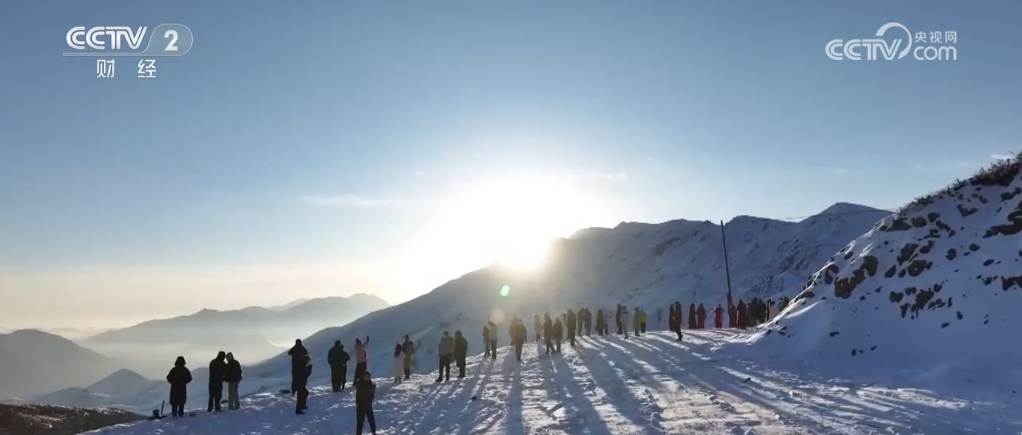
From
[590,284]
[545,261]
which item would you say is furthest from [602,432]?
[545,261]

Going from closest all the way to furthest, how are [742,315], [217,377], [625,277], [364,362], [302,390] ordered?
[302,390] → [217,377] → [364,362] → [742,315] → [625,277]

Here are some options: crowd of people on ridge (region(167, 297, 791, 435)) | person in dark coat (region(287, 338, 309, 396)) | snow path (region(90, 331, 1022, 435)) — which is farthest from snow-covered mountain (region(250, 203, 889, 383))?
person in dark coat (region(287, 338, 309, 396))

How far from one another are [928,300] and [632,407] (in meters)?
11.2

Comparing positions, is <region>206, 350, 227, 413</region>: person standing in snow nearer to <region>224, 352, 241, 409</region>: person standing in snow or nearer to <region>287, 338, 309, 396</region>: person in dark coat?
<region>224, 352, 241, 409</region>: person standing in snow

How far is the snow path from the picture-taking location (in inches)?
469

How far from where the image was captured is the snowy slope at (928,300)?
16641 mm

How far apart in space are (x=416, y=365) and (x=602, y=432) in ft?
212

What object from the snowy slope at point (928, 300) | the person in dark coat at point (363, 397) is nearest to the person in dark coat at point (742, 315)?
the snowy slope at point (928, 300)

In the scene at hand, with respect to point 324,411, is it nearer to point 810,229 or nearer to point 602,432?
point 602,432

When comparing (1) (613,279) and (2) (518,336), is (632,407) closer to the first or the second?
(2) (518,336)

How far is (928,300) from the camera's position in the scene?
1925 centimetres

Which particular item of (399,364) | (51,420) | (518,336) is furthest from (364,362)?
(51,420)

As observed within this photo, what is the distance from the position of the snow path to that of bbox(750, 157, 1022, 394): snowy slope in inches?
83.4

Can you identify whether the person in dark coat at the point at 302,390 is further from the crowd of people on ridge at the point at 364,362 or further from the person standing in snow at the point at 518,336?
the person standing in snow at the point at 518,336
